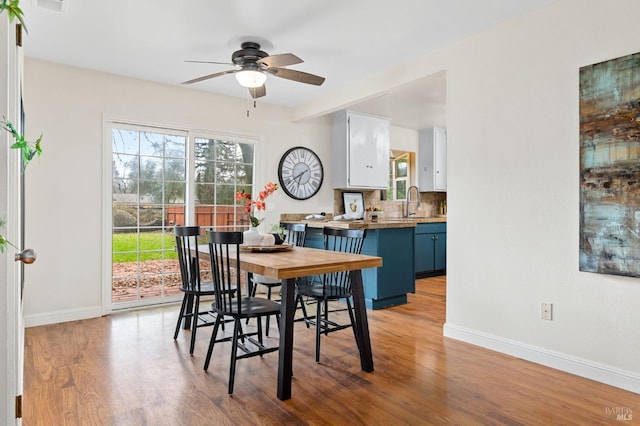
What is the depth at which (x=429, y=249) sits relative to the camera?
6.02m

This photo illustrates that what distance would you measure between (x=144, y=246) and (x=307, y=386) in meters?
2.76

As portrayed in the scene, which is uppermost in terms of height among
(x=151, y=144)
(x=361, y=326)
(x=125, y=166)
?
(x=151, y=144)

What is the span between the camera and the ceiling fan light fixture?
10.5ft

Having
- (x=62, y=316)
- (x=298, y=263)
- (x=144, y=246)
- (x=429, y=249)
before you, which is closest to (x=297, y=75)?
(x=298, y=263)

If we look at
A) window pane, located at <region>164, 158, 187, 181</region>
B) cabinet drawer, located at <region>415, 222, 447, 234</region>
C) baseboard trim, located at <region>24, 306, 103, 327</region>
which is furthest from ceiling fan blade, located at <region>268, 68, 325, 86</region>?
cabinet drawer, located at <region>415, 222, 447, 234</region>

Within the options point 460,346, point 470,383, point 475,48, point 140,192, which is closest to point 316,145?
point 140,192

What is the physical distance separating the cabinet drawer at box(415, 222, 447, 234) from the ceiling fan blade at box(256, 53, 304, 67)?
3.59 metres

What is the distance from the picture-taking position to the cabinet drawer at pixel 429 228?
5.90m

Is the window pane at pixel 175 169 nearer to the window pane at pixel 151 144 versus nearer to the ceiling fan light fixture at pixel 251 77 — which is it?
the window pane at pixel 151 144

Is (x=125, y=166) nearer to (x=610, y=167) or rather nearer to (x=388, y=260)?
(x=388, y=260)

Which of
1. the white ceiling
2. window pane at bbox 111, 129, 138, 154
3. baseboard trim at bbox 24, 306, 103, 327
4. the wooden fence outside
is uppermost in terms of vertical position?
the white ceiling

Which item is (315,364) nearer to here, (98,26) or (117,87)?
(98,26)

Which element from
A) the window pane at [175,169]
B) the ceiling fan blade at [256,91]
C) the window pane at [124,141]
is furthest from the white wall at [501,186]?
the ceiling fan blade at [256,91]

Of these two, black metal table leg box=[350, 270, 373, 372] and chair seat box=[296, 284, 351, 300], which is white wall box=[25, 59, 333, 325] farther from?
black metal table leg box=[350, 270, 373, 372]
